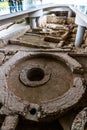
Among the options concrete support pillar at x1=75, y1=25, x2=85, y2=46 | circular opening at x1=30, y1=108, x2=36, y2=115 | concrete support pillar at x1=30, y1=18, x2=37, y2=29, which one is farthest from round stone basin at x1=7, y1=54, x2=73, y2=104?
concrete support pillar at x1=30, y1=18, x2=37, y2=29

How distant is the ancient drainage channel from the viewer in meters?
3.89

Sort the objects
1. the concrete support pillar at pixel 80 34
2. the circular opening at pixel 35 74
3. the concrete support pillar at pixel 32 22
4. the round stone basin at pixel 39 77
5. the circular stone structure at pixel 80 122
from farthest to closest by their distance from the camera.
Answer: the concrete support pillar at pixel 32 22 < the concrete support pillar at pixel 80 34 < the circular opening at pixel 35 74 < the round stone basin at pixel 39 77 < the circular stone structure at pixel 80 122

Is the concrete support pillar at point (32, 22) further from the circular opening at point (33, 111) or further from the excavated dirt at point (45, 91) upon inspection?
the circular opening at point (33, 111)

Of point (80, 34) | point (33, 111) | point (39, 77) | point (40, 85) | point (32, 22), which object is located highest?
point (32, 22)

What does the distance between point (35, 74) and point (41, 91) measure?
4.01ft

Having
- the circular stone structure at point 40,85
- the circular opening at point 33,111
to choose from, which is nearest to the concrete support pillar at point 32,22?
the circular stone structure at point 40,85

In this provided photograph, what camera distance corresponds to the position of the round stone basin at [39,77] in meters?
4.57

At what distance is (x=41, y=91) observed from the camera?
4.68m

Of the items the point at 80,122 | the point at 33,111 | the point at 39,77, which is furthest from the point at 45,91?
the point at 80,122

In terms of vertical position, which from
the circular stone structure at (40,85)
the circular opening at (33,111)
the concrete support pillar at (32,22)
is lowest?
the circular opening at (33,111)

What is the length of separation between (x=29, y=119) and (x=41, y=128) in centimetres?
60

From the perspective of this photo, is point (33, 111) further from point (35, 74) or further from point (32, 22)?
point (32, 22)

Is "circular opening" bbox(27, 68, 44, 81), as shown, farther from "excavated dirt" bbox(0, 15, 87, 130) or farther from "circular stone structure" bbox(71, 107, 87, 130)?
"circular stone structure" bbox(71, 107, 87, 130)

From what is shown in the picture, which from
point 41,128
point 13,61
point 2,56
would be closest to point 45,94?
point 41,128
